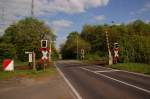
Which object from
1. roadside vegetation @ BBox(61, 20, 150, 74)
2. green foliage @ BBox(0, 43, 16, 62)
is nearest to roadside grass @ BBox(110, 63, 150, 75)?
roadside vegetation @ BBox(61, 20, 150, 74)

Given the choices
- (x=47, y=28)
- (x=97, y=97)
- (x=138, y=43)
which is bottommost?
(x=97, y=97)

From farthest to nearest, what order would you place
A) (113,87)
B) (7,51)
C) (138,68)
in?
(7,51) → (138,68) → (113,87)

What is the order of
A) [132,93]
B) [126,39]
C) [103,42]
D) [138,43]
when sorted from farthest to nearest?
[103,42], [126,39], [138,43], [132,93]

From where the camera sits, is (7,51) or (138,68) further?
(7,51)

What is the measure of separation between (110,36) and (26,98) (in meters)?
83.7

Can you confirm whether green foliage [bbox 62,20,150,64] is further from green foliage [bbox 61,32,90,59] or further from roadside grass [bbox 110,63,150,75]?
roadside grass [bbox 110,63,150,75]

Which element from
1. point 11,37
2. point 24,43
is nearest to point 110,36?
point 11,37

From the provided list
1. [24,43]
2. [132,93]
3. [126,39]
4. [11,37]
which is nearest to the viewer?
[132,93]

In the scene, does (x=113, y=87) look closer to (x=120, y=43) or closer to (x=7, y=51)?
(x=120, y=43)

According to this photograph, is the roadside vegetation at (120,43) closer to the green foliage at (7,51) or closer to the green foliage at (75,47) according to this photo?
the green foliage at (75,47)

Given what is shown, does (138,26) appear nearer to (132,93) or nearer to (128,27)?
(128,27)

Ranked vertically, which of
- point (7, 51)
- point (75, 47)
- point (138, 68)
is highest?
point (75, 47)

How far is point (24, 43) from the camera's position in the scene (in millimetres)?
38531

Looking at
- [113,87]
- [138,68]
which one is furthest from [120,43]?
[113,87]
